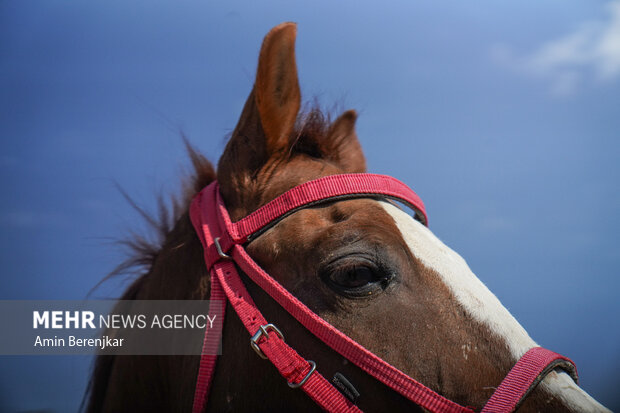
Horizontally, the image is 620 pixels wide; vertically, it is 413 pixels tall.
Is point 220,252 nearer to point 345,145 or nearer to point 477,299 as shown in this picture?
point 477,299

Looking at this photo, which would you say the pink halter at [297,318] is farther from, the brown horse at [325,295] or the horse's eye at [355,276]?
the horse's eye at [355,276]

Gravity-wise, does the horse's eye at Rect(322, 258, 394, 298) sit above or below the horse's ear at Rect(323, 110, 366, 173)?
below

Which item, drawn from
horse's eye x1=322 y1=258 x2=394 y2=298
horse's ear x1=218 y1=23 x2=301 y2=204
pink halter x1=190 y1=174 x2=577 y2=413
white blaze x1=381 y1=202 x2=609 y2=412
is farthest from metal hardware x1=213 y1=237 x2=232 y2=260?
white blaze x1=381 y1=202 x2=609 y2=412

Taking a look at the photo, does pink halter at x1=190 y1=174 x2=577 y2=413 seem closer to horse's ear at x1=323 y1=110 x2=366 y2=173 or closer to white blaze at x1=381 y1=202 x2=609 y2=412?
white blaze at x1=381 y1=202 x2=609 y2=412

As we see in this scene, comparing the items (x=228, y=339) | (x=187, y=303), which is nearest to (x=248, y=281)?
(x=228, y=339)

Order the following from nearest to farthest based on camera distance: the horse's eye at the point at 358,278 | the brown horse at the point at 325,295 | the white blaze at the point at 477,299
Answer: the white blaze at the point at 477,299 → the brown horse at the point at 325,295 → the horse's eye at the point at 358,278

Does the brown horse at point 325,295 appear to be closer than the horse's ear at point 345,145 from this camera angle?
Yes

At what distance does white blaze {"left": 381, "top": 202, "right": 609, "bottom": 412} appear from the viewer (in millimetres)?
1472

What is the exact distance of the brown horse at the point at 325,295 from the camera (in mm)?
1577

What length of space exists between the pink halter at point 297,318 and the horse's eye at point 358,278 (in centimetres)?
15

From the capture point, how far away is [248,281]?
1949 mm

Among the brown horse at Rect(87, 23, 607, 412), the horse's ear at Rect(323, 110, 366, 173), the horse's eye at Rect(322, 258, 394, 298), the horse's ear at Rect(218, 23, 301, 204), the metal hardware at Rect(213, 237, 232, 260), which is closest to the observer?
the brown horse at Rect(87, 23, 607, 412)

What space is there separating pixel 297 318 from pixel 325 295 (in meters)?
0.14

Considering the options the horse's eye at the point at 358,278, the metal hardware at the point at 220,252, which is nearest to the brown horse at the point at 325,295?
the horse's eye at the point at 358,278
